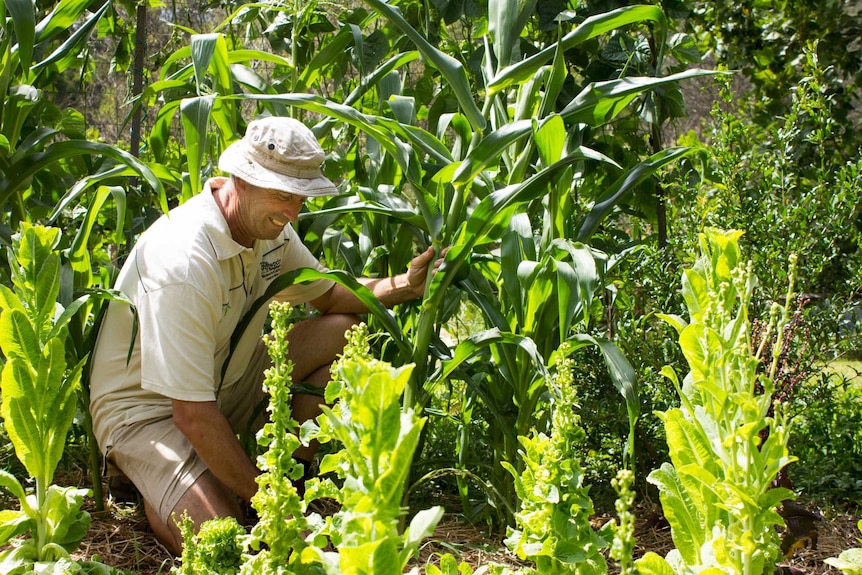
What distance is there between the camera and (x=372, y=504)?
0.85 meters

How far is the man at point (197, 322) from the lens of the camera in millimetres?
1739

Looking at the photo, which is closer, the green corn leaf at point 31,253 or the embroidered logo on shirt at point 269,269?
the green corn leaf at point 31,253

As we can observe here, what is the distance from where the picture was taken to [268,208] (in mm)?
1831

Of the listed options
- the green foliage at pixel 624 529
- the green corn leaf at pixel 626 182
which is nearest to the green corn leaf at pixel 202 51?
the green corn leaf at pixel 626 182

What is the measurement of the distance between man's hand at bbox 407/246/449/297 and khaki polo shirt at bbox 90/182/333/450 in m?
0.32

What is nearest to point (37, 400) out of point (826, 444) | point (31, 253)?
point (31, 253)

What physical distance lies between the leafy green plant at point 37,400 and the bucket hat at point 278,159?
434 mm

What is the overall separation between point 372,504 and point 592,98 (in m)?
1.11

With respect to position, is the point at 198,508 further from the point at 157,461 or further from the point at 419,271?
the point at 419,271

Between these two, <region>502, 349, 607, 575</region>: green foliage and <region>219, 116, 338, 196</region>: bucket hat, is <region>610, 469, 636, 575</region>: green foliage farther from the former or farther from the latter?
<region>219, 116, 338, 196</region>: bucket hat

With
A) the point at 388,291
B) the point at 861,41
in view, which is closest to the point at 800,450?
the point at 388,291

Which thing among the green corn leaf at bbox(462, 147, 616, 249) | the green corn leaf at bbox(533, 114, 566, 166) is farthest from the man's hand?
the green corn leaf at bbox(533, 114, 566, 166)

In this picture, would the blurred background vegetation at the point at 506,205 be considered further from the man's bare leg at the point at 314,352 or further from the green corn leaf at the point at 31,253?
the green corn leaf at the point at 31,253

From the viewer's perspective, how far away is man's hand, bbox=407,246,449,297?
1.84 m
